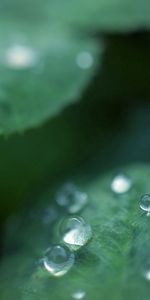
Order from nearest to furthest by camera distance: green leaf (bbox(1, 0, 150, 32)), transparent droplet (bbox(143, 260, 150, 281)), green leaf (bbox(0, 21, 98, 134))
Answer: transparent droplet (bbox(143, 260, 150, 281)) → green leaf (bbox(0, 21, 98, 134)) → green leaf (bbox(1, 0, 150, 32))

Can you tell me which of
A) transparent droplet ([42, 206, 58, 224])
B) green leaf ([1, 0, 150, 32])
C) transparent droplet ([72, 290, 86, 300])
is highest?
green leaf ([1, 0, 150, 32])

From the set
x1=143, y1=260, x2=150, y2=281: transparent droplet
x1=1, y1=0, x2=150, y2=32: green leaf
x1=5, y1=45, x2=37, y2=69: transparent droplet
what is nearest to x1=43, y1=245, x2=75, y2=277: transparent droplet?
x1=143, y1=260, x2=150, y2=281: transparent droplet

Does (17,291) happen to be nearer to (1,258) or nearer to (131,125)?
(1,258)

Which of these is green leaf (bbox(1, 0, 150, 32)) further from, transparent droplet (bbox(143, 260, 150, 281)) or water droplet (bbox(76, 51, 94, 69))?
transparent droplet (bbox(143, 260, 150, 281))

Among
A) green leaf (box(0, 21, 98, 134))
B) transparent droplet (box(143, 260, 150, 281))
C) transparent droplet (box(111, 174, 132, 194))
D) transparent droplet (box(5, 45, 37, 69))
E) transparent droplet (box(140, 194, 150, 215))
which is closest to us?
transparent droplet (box(143, 260, 150, 281))

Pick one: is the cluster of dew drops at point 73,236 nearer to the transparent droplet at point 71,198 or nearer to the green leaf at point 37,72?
the transparent droplet at point 71,198

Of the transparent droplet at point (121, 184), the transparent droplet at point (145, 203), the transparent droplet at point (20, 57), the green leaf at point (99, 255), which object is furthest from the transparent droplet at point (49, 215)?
the transparent droplet at point (20, 57)

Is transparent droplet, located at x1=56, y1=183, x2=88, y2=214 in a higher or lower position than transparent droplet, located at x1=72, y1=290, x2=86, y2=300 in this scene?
higher

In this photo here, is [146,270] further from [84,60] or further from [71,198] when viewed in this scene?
[84,60]
